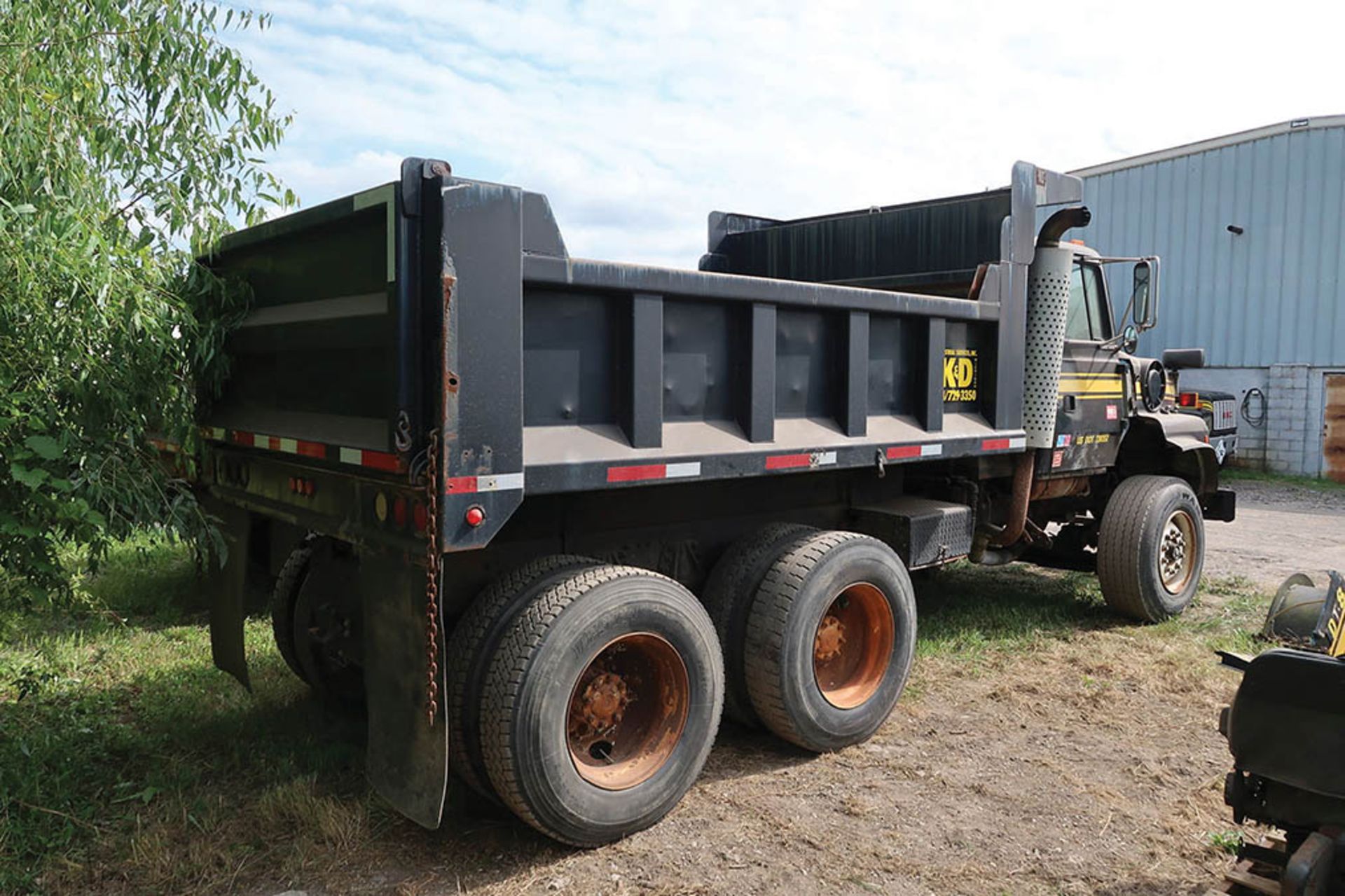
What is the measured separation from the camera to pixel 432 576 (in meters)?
3.32

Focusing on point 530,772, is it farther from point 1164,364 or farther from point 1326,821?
point 1164,364

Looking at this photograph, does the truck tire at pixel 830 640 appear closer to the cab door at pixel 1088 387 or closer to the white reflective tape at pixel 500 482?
the white reflective tape at pixel 500 482

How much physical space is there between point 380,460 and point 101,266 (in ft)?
4.03

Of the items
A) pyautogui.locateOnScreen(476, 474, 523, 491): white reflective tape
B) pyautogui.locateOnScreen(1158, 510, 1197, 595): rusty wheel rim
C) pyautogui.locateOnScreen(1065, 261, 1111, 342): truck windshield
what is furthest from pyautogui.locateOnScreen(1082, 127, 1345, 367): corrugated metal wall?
pyautogui.locateOnScreen(476, 474, 523, 491): white reflective tape

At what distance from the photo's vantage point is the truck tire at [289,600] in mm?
4938

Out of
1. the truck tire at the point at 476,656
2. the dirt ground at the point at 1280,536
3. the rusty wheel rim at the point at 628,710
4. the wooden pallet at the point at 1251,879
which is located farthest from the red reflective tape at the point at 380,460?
the dirt ground at the point at 1280,536

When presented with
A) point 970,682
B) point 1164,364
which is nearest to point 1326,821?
point 970,682

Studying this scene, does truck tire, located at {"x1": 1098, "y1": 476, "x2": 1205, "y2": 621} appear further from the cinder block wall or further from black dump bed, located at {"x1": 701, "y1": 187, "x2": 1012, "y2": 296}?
the cinder block wall

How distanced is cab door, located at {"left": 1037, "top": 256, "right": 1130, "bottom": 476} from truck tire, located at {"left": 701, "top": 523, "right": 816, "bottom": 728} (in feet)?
8.57

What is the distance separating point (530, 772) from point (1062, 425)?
448 cm

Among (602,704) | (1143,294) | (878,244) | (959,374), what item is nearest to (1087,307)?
(1143,294)

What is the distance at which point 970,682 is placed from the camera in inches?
222

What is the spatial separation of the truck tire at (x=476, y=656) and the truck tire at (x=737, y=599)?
1.06 m

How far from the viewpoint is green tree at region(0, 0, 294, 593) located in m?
3.48
